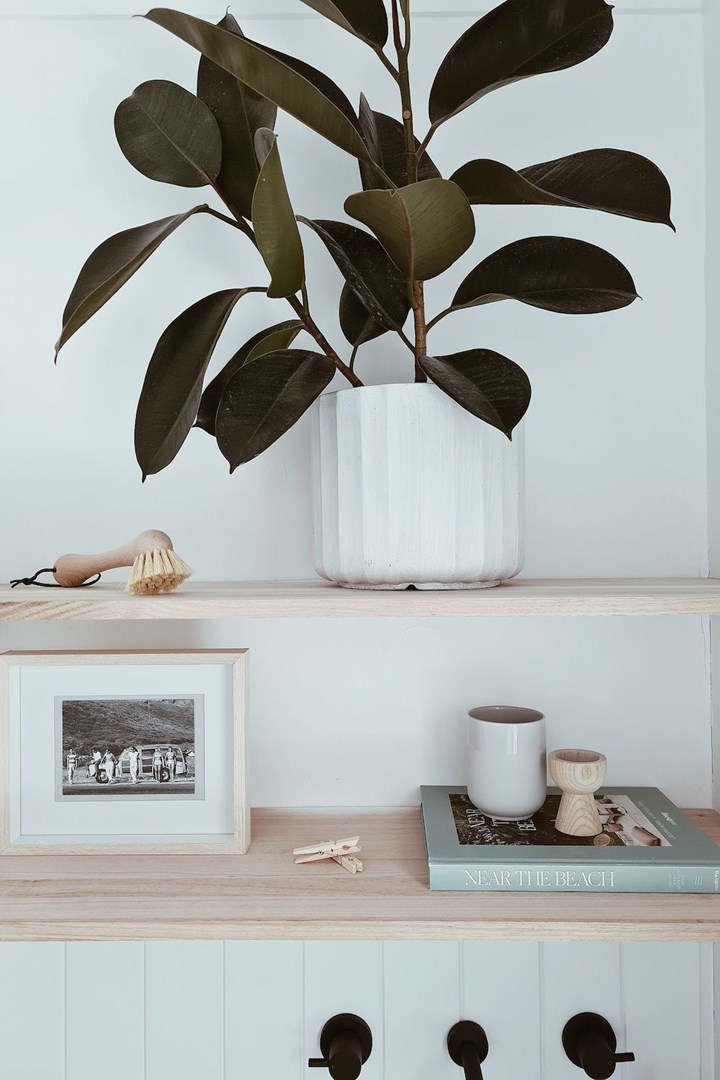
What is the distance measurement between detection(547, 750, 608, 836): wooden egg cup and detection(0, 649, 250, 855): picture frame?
1.07 ft

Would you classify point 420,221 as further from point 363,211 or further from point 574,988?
point 574,988

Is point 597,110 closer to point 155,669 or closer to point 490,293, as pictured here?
point 490,293

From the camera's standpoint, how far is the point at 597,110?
3.15 feet

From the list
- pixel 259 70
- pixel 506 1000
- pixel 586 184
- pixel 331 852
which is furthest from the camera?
pixel 506 1000

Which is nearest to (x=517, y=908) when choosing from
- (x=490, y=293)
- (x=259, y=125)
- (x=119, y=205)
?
(x=490, y=293)

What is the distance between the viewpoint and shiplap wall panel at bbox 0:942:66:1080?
0.95 metres

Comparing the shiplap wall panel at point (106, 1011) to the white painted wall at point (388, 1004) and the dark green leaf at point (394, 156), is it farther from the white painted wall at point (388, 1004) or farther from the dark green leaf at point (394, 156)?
the dark green leaf at point (394, 156)

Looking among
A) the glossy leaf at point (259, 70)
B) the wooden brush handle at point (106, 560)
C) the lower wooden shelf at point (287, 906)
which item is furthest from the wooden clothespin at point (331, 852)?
Result: the glossy leaf at point (259, 70)

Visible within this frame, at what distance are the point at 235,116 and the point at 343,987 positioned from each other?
0.98 metres

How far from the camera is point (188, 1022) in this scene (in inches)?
37.1

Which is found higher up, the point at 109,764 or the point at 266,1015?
the point at 109,764

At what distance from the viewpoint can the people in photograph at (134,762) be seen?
843mm

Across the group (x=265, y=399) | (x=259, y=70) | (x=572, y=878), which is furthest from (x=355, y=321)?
(x=572, y=878)

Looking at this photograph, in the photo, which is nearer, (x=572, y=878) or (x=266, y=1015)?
(x=572, y=878)
